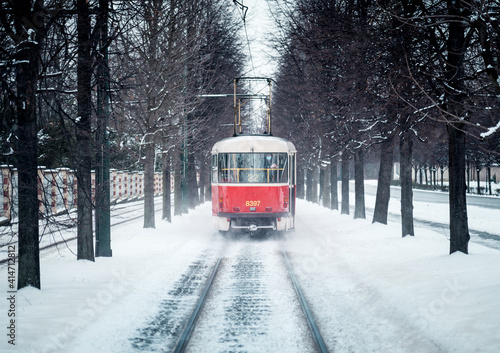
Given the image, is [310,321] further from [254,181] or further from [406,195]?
[254,181]

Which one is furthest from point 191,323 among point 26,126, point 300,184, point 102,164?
point 300,184

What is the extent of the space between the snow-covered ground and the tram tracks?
0.19 metres

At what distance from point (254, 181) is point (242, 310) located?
29.0 feet

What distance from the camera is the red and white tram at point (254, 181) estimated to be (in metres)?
16.2

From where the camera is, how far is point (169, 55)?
54.7 ft

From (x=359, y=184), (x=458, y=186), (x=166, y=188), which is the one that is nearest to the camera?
(x=458, y=186)

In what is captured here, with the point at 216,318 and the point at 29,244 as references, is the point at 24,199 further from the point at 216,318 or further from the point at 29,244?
the point at 216,318

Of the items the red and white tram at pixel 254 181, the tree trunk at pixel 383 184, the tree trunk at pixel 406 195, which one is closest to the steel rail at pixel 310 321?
the tree trunk at pixel 406 195

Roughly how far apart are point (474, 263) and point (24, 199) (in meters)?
7.79

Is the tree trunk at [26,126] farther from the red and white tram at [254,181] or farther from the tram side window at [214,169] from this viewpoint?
the tram side window at [214,169]

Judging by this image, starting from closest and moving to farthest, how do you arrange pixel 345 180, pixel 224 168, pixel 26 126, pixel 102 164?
pixel 26 126, pixel 102 164, pixel 224 168, pixel 345 180

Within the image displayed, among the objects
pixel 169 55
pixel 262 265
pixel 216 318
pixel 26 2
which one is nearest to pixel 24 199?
pixel 26 2

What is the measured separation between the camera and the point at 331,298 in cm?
845

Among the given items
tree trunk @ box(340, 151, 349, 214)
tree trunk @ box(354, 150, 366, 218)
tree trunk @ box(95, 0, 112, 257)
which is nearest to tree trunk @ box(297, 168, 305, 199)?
tree trunk @ box(340, 151, 349, 214)
